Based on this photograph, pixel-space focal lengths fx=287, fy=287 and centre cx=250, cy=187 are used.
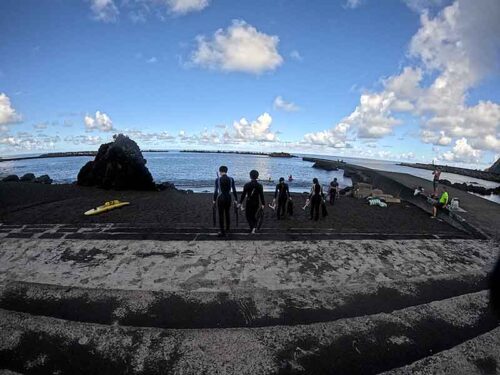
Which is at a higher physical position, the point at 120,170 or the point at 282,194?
the point at 120,170

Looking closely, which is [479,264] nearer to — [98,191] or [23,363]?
[23,363]

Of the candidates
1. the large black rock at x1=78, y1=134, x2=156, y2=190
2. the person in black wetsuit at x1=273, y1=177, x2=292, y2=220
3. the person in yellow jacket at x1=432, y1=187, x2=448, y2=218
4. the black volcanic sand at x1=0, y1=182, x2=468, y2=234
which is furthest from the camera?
the large black rock at x1=78, y1=134, x2=156, y2=190

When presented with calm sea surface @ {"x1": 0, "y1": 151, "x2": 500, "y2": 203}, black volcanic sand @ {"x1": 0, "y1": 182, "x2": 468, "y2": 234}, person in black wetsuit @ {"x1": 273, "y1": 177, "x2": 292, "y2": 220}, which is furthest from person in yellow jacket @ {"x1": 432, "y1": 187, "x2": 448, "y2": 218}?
calm sea surface @ {"x1": 0, "y1": 151, "x2": 500, "y2": 203}

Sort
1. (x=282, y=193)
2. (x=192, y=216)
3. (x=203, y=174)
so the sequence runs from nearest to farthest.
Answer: (x=282, y=193) < (x=192, y=216) < (x=203, y=174)

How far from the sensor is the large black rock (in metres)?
25.0

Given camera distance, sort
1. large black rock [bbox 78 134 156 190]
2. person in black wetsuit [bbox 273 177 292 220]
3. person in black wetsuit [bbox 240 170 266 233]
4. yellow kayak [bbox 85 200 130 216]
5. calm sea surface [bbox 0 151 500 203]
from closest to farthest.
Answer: person in black wetsuit [bbox 240 170 266 233] → person in black wetsuit [bbox 273 177 292 220] → yellow kayak [bbox 85 200 130 216] → large black rock [bbox 78 134 156 190] → calm sea surface [bbox 0 151 500 203]

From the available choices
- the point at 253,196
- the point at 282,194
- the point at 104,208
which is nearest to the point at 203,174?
the point at 104,208

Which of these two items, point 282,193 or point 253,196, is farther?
point 282,193

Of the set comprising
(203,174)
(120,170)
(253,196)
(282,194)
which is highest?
(253,196)

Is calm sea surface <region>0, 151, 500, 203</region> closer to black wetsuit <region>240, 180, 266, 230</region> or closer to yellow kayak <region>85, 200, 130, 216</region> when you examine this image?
yellow kayak <region>85, 200, 130, 216</region>

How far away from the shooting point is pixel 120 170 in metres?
25.5

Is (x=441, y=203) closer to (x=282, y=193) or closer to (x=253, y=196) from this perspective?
(x=282, y=193)

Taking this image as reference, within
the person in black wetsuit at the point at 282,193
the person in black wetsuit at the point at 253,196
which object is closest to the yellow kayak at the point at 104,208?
the person in black wetsuit at the point at 253,196

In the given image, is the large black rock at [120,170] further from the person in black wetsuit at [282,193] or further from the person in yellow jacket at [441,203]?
the person in yellow jacket at [441,203]
